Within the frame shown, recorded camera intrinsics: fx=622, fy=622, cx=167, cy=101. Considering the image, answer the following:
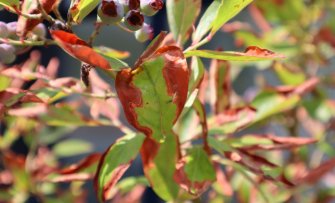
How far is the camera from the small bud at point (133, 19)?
50 centimetres

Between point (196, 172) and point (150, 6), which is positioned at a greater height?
point (150, 6)

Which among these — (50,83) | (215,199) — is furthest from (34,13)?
(215,199)

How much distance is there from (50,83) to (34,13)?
0.34 feet

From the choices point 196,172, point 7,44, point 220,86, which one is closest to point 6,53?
point 7,44

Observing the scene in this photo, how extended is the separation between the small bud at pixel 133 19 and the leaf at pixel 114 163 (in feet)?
0.45

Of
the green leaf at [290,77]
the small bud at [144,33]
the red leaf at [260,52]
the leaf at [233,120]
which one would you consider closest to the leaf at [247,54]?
the red leaf at [260,52]

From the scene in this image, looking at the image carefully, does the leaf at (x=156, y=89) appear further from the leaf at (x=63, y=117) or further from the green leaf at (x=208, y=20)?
the leaf at (x=63, y=117)

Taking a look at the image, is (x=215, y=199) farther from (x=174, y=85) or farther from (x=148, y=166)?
(x=174, y=85)

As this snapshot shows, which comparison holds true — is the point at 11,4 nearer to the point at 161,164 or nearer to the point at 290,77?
the point at 161,164

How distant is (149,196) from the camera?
1547mm

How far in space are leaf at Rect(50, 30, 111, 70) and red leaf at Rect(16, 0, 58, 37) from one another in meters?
0.07

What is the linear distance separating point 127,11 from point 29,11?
0.09m

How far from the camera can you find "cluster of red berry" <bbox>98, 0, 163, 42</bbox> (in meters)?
0.48

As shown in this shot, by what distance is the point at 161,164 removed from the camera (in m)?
0.66
